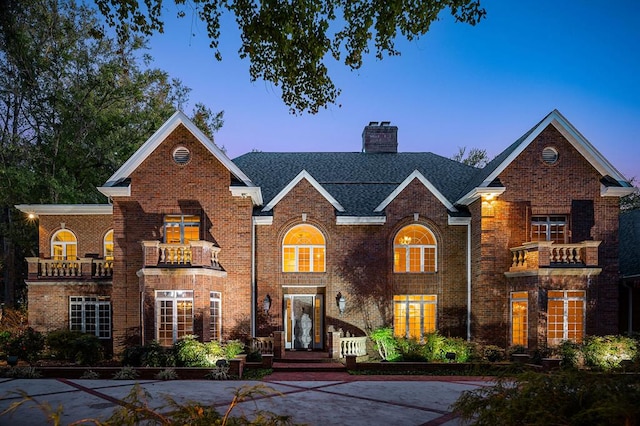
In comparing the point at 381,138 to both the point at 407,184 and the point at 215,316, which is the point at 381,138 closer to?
the point at 407,184

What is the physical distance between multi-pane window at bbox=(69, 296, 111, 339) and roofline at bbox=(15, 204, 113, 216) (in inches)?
152

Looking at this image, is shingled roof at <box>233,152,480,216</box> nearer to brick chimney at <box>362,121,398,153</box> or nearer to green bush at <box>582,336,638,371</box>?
brick chimney at <box>362,121,398,153</box>

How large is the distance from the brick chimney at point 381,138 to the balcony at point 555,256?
1019 centimetres

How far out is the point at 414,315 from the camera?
1944 centimetres

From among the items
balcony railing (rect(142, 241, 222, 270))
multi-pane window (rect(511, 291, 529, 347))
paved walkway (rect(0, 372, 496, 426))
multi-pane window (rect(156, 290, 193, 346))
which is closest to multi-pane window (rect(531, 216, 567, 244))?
multi-pane window (rect(511, 291, 529, 347))

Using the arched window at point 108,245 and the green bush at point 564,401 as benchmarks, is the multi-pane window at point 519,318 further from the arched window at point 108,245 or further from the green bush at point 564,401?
the arched window at point 108,245

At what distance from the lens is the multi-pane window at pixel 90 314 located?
66.5 feet

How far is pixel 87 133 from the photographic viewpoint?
27953 mm

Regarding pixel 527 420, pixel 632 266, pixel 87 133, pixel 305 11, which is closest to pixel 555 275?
pixel 632 266

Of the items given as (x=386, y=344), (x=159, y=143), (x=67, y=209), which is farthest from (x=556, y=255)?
(x=67, y=209)

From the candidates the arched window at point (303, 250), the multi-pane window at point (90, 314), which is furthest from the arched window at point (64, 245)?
the arched window at point (303, 250)

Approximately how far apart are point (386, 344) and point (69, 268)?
14163 mm

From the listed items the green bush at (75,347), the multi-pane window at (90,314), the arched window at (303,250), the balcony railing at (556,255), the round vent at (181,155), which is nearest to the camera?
the green bush at (75,347)

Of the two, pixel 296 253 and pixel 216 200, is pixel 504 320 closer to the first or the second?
pixel 296 253
